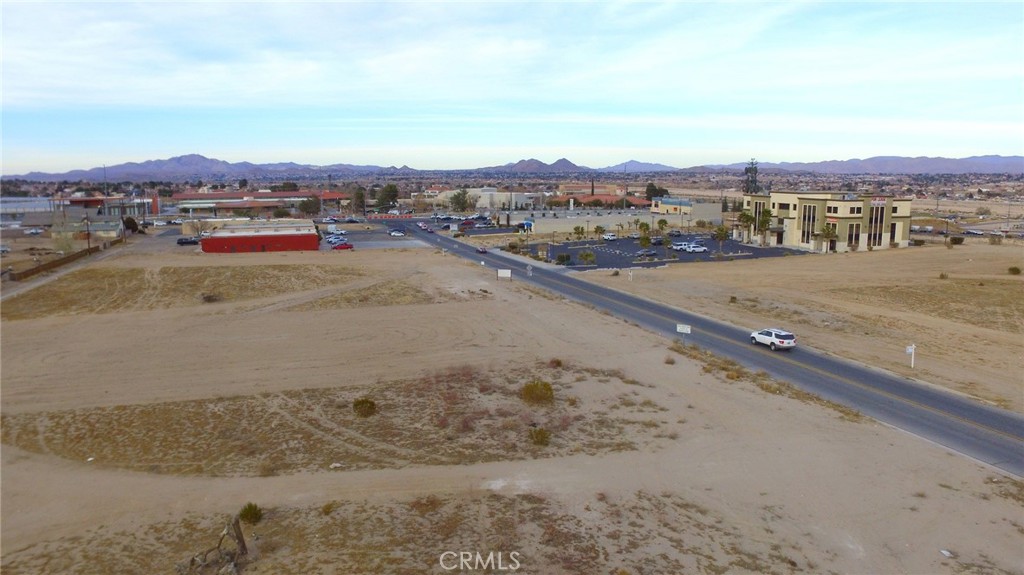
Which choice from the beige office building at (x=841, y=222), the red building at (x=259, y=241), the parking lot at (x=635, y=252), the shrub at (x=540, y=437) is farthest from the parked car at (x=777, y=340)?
the red building at (x=259, y=241)

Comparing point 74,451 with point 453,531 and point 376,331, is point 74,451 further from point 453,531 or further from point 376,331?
point 376,331

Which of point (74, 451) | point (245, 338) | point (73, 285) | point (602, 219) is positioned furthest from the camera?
point (602, 219)

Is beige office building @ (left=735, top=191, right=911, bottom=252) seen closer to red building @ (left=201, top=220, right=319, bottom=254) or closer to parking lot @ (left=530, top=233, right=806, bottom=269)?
parking lot @ (left=530, top=233, right=806, bottom=269)

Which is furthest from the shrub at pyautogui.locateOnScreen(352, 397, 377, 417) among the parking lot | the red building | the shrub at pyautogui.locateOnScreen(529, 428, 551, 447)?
the red building

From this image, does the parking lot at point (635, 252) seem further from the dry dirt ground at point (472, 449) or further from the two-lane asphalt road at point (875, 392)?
the dry dirt ground at point (472, 449)

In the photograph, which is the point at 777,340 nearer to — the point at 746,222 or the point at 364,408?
the point at 364,408

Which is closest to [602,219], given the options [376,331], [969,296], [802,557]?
[969,296]

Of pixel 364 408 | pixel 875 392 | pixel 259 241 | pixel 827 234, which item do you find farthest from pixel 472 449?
pixel 827 234
